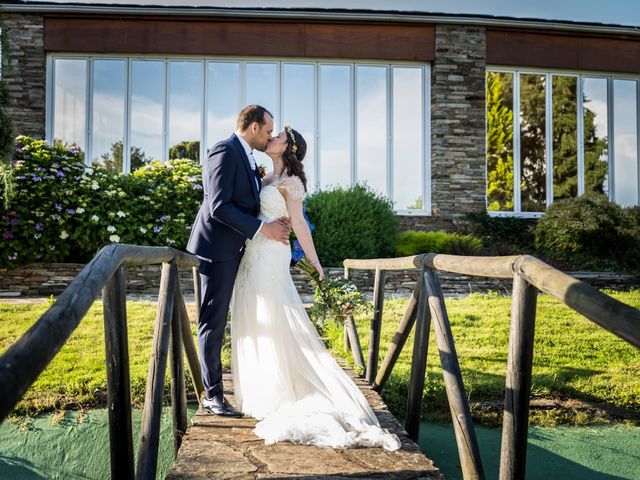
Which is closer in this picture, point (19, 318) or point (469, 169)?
point (19, 318)

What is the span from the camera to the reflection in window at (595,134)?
14.4m

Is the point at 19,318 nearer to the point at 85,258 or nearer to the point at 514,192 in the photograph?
the point at 85,258

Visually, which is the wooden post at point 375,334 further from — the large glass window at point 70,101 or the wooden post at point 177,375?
the large glass window at point 70,101

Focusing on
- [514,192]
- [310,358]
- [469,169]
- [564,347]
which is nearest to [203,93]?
[469,169]

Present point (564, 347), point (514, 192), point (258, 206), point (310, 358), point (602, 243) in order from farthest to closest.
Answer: point (514, 192), point (602, 243), point (564, 347), point (258, 206), point (310, 358)

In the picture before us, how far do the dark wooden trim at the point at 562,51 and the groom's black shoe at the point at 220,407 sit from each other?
11858 mm

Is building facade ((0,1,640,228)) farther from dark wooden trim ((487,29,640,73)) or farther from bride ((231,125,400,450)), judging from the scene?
bride ((231,125,400,450))

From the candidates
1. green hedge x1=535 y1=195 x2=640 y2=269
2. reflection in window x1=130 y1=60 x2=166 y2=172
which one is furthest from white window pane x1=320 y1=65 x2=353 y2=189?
green hedge x1=535 y1=195 x2=640 y2=269

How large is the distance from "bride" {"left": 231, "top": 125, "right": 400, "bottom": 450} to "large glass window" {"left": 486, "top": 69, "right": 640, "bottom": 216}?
10567 millimetres

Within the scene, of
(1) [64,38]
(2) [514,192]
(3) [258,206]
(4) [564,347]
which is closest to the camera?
(3) [258,206]

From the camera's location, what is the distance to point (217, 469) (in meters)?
2.79

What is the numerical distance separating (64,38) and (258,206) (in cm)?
1112

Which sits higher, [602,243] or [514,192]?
[514,192]

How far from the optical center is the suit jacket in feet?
11.9
